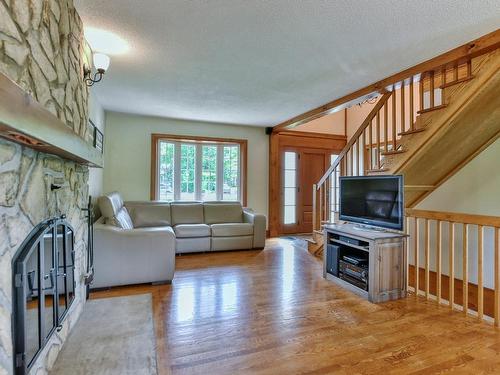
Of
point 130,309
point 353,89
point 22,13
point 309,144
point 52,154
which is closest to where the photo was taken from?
point 22,13

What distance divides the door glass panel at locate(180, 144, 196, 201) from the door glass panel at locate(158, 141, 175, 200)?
0.64 feet

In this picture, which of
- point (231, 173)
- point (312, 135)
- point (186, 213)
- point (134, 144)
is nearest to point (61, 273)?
point (186, 213)

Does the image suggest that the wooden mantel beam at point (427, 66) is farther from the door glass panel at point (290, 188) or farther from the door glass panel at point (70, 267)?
the door glass panel at point (70, 267)

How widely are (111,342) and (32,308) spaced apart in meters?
0.80

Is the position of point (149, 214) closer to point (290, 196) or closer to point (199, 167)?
point (199, 167)

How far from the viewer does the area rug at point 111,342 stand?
5.73 feet

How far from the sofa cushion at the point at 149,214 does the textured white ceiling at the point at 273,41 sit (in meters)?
1.92

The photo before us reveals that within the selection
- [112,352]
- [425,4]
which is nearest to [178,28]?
[425,4]

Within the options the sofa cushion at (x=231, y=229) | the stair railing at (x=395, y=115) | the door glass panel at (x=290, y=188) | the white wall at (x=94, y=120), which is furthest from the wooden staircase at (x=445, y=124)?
the white wall at (x=94, y=120)

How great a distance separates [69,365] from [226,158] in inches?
→ 181

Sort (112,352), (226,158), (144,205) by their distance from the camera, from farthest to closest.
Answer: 1. (226,158)
2. (144,205)
3. (112,352)

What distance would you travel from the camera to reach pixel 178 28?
2246 millimetres

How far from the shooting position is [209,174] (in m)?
5.82

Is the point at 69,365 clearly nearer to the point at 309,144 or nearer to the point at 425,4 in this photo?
the point at 425,4
